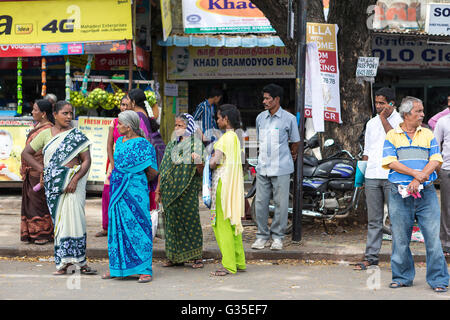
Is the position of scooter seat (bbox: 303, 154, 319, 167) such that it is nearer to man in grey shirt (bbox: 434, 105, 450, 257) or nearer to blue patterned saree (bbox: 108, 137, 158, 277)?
man in grey shirt (bbox: 434, 105, 450, 257)

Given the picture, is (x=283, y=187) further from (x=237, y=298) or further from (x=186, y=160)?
(x=237, y=298)

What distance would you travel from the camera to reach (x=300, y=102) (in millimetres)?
7832

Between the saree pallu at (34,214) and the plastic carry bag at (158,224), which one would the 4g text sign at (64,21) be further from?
the plastic carry bag at (158,224)

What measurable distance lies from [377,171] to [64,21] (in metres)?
7.20

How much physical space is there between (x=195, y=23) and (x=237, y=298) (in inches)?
311

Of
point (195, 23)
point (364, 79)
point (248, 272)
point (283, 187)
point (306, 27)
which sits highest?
point (195, 23)

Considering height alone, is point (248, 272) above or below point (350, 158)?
below

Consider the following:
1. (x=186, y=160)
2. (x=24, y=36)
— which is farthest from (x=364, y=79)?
(x=24, y=36)

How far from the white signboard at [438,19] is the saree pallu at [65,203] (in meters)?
8.29

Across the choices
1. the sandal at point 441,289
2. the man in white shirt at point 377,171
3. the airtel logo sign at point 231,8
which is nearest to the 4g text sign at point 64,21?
the airtel logo sign at point 231,8
